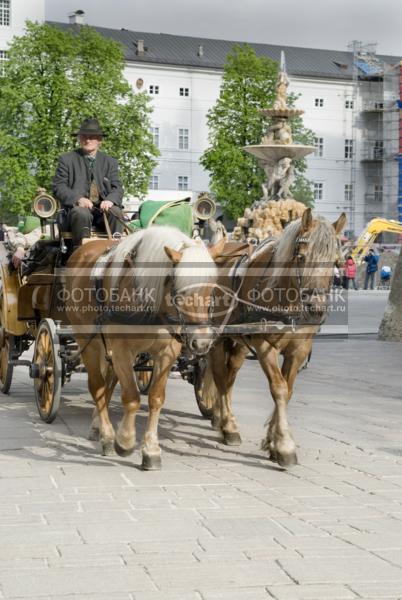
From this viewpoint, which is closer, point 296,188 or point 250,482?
point 250,482

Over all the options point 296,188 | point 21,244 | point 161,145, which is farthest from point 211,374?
point 161,145

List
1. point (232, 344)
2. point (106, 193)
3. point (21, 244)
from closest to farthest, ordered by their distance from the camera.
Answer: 1. point (232, 344)
2. point (106, 193)
3. point (21, 244)

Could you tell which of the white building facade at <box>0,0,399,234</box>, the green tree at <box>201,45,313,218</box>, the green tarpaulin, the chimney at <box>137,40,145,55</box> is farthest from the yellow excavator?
the chimney at <box>137,40,145,55</box>

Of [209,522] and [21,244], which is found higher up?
[21,244]

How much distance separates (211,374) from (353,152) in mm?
82635

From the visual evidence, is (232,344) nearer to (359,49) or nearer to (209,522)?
(209,522)

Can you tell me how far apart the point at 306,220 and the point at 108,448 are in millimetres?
2252

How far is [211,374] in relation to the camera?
8.98 meters

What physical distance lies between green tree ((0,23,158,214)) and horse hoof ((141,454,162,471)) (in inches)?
1759

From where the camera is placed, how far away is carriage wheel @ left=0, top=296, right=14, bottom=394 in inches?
430

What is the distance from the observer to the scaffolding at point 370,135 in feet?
278

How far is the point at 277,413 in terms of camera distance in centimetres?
745

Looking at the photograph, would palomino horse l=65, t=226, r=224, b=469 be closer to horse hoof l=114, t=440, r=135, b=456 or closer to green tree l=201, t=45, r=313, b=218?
horse hoof l=114, t=440, r=135, b=456

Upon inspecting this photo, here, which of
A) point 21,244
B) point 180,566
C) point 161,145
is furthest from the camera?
point 161,145
